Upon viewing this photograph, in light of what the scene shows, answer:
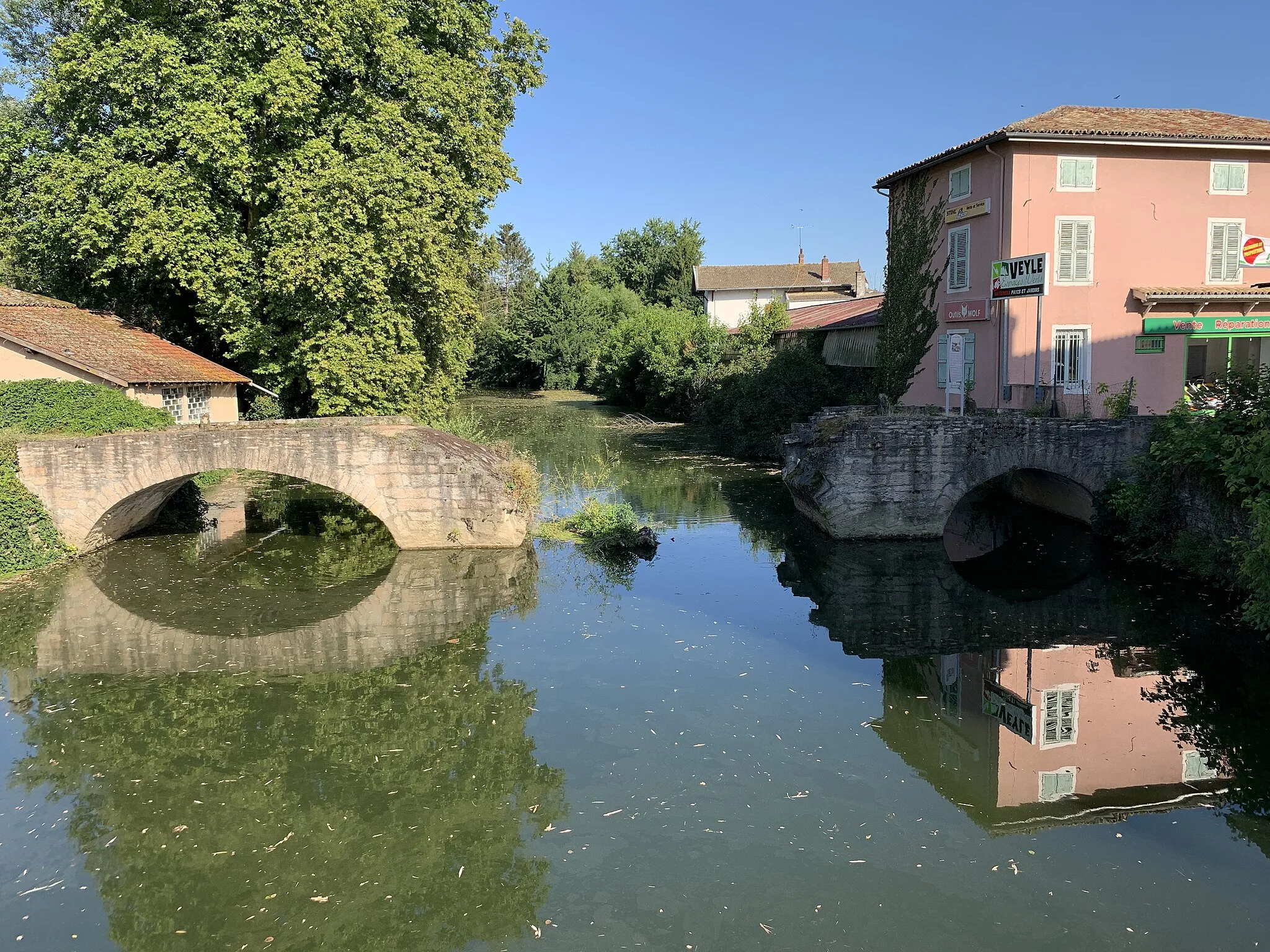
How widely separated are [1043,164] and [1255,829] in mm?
18376

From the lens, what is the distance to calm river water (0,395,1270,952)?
7.69 meters

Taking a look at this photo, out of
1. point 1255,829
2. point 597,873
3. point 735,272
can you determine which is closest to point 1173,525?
point 1255,829

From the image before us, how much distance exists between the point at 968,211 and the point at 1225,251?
21.5 ft

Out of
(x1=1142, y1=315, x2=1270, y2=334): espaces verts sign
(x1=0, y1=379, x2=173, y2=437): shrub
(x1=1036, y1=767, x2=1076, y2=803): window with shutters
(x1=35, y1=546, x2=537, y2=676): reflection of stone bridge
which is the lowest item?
(x1=1036, y1=767, x2=1076, y2=803): window with shutters

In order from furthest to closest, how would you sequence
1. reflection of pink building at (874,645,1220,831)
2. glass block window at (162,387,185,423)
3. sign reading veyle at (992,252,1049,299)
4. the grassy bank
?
glass block window at (162,387,185,423), sign reading veyle at (992,252,1049,299), the grassy bank, reflection of pink building at (874,645,1220,831)

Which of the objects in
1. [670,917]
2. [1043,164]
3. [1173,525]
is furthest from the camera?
[1043,164]

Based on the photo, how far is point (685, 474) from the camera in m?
31.4

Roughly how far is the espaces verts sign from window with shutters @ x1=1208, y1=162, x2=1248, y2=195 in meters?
3.34

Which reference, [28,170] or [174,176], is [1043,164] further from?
[28,170]

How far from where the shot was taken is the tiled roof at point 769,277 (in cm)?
6216

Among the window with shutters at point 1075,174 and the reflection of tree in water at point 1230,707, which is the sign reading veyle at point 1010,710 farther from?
the window with shutters at point 1075,174

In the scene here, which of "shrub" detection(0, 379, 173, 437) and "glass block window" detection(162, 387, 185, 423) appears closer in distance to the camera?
"shrub" detection(0, 379, 173, 437)

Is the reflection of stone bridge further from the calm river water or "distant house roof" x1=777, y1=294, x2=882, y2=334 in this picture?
"distant house roof" x1=777, y1=294, x2=882, y2=334

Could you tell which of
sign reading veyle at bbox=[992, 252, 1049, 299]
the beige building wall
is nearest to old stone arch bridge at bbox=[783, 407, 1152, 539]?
sign reading veyle at bbox=[992, 252, 1049, 299]
